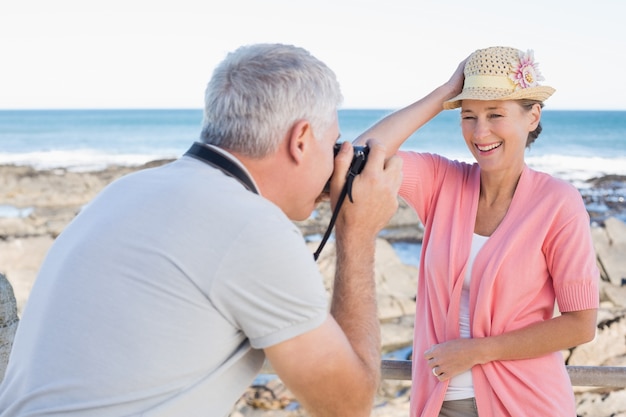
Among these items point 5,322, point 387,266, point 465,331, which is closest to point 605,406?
point 387,266

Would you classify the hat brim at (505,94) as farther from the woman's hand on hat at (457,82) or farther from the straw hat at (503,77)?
the woman's hand on hat at (457,82)

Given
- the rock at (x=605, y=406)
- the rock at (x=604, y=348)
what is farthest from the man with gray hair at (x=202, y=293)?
the rock at (x=604, y=348)

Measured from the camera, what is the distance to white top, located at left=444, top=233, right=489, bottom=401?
6.86ft

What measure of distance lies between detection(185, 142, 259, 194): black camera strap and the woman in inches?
34.3

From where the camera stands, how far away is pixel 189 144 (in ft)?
147

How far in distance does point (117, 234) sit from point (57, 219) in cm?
1240

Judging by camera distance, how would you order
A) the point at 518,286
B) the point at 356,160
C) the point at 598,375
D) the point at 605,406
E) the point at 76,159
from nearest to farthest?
the point at 356,160, the point at 518,286, the point at 598,375, the point at 605,406, the point at 76,159

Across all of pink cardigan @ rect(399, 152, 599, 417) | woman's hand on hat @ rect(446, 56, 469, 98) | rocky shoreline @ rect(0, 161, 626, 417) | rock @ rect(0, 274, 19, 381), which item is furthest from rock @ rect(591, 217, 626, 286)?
rock @ rect(0, 274, 19, 381)

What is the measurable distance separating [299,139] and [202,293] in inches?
13.3

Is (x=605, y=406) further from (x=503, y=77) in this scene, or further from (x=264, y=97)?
(x=264, y=97)

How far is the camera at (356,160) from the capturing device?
162 cm

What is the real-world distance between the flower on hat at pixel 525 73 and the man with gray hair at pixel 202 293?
90cm

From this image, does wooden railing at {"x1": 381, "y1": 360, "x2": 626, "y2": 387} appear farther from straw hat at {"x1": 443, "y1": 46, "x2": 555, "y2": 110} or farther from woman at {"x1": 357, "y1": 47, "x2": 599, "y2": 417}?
straw hat at {"x1": 443, "y1": 46, "x2": 555, "y2": 110}

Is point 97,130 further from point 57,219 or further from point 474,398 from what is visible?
point 474,398
